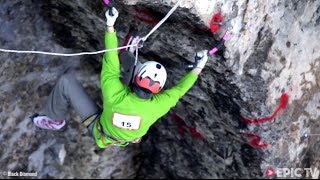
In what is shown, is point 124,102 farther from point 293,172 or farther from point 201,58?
point 293,172

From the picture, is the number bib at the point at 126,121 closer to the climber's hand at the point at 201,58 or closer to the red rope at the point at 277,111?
the climber's hand at the point at 201,58

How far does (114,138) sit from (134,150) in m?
2.95

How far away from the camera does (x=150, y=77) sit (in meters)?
5.64

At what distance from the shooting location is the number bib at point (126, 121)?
593cm

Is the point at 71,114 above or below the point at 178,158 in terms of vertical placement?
above

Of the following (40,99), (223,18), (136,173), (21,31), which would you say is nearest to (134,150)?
(136,173)

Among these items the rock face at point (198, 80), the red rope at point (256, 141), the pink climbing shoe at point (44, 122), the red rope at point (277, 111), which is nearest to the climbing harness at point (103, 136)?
the pink climbing shoe at point (44, 122)

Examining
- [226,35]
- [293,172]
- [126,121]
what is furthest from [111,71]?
[293,172]

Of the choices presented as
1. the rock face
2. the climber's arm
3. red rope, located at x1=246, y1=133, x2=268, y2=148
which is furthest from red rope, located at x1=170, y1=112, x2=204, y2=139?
the climber's arm

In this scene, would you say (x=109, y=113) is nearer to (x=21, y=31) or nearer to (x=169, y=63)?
(x=169, y=63)

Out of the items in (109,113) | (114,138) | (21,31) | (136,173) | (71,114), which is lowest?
(136,173)

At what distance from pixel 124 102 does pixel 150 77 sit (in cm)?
46

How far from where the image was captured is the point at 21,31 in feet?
21.4

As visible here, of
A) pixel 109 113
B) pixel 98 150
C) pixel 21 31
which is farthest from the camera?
pixel 98 150
